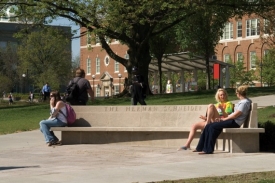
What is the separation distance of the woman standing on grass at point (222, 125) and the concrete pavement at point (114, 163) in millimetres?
221

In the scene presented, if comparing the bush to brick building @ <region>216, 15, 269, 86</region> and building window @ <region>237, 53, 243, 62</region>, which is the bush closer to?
brick building @ <region>216, 15, 269, 86</region>

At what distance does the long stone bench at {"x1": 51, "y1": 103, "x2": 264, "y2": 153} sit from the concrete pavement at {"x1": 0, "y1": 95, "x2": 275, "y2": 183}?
367 mm

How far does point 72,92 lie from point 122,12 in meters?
17.2

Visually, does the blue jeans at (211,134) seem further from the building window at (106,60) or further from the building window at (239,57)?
A: the building window at (106,60)

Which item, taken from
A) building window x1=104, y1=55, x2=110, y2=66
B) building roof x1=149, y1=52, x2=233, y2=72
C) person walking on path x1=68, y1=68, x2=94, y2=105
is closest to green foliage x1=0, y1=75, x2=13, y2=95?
building window x1=104, y1=55, x2=110, y2=66

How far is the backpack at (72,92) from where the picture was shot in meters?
16.5

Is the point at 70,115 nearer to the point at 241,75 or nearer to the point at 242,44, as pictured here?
the point at 241,75

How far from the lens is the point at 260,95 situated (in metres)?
32.8

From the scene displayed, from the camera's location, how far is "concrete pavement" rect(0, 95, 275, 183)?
9828 millimetres

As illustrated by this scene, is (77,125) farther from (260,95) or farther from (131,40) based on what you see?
(131,40)

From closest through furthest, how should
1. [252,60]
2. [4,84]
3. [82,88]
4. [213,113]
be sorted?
[213,113] → [82,88] → [4,84] → [252,60]

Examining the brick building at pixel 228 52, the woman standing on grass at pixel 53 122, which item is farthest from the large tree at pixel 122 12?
the brick building at pixel 228 52

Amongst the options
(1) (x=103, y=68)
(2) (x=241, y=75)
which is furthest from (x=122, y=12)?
(1) (x=103, y=68)

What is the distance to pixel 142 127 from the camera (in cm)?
1499
